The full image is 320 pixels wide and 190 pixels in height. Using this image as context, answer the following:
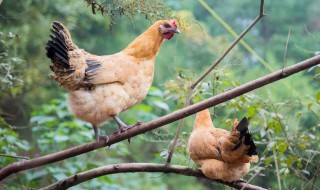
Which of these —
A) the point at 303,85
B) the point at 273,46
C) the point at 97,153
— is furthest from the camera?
the point at 273,46

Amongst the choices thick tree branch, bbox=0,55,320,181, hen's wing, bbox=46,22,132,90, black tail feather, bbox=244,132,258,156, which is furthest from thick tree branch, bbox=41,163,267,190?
hen's wing, bbox=46,22,132,90

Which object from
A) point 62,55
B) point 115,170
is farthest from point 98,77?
point 115,170

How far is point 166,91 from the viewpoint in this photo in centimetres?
325

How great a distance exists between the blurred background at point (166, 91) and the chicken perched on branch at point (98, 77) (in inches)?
7.2

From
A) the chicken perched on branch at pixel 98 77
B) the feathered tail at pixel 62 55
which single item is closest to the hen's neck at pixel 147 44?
the chicken perched on branch at pixel 98 77

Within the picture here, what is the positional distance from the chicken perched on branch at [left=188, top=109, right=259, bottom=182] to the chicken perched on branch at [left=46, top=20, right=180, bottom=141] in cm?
50

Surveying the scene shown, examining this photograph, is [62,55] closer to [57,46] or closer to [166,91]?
[57,46]

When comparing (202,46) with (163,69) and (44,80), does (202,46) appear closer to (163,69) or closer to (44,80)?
(163,69)

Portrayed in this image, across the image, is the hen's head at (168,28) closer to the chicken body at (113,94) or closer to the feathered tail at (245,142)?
the chicken body at (113,94)

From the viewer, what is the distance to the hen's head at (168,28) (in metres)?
2.79

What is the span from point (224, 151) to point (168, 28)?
2.26 ft

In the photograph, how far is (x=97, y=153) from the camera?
15.7 feet

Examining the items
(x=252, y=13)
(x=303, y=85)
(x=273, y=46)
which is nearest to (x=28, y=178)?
(x=303, y=85)

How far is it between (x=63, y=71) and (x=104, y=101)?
0.24m
